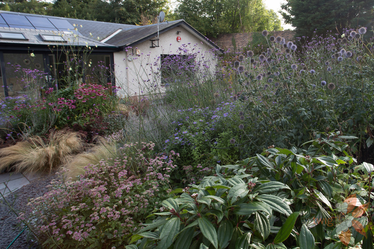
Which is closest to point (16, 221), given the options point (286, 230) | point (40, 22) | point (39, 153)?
point (39, 153)

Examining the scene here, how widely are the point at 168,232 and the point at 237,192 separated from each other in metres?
0.34

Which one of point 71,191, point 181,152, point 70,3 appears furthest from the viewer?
point 70,3

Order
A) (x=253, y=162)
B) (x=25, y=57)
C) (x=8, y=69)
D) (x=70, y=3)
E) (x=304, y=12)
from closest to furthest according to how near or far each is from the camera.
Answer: (x=253, y=162), (x=8, y=69), (x=25, y=57), (x=304, y=12), (x=70, y=3)

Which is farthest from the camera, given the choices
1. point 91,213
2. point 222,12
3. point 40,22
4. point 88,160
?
point 222,12

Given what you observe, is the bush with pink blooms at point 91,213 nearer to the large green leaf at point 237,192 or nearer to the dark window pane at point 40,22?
the large green leaf at point 237,192

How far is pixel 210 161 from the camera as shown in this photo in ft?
9.30

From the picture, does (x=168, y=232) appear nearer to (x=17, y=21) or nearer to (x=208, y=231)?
(x=208, y=231)

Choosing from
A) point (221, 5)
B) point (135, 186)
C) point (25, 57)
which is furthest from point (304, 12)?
point (135, 186)

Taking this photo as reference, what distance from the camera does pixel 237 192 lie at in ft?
3.55

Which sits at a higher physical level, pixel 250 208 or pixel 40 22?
pixel 40 22

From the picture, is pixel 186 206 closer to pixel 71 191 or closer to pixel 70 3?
pixel 71 191

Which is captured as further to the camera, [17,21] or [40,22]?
[40,22]

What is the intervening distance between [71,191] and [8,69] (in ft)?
25.8

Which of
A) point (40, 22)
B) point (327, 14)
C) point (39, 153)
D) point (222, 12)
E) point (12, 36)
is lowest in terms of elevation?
point (39, 153)
